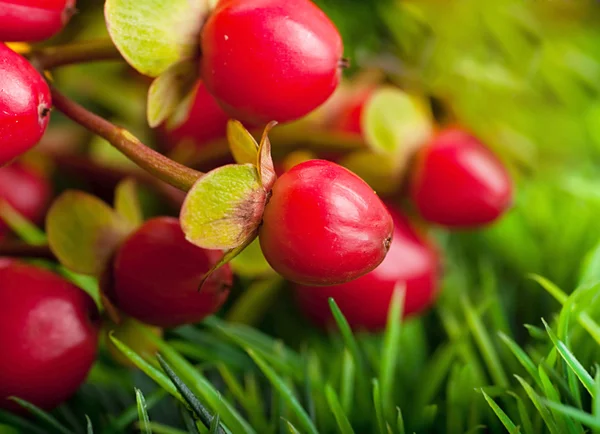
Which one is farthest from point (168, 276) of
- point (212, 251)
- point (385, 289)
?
point (385, 289)

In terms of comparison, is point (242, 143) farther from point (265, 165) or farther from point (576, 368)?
point (576, 368)

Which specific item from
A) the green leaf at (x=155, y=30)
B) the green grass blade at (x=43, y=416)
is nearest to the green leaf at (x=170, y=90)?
the green leaf at (x=155, y=30)

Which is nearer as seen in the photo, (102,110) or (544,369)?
(544,369)

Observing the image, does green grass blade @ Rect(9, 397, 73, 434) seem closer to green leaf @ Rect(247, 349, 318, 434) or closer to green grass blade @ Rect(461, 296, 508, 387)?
green leaf @ Rect(247, 349, 318, 434)

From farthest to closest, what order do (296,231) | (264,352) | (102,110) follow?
(102,110)
(264,352)
(296,231)

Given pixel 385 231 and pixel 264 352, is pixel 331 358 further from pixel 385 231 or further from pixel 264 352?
pixel 385 231

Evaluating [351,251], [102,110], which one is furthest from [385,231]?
[102,110]

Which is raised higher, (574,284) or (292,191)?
(292,191)
